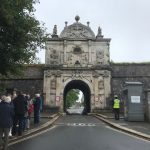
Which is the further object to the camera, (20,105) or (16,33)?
(16,33)

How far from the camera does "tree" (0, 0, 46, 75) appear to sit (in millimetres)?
14281

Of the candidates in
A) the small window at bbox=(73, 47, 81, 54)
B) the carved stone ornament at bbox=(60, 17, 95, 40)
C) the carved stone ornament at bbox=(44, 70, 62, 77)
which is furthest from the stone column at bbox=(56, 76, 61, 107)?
the carved stone ornament at bbox=(60, 17, 95, 40)

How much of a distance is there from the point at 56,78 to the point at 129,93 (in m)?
16.6

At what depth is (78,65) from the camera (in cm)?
3784

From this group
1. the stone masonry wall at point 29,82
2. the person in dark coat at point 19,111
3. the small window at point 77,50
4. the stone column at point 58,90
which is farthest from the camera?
the small window at point 77,50

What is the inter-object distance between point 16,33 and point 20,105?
3.90 metres

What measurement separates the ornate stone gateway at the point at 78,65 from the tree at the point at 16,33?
757 inches

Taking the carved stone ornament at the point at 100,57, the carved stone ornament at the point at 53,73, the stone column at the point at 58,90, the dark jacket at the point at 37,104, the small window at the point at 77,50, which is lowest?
the dark jacket at the point at 37,104

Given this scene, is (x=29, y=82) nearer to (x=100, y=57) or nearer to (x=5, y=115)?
(x=100, y=57)

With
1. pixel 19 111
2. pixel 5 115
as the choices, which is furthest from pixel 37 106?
pixel 5 115

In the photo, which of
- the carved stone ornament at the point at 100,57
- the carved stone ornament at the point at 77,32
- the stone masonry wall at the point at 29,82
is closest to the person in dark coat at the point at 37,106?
the stone masonry wall at the point at 29,82

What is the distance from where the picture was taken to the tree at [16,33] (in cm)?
1428

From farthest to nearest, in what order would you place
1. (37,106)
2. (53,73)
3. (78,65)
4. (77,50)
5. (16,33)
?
(77,50), (78,65), (53,73), (37,106), (16,33)

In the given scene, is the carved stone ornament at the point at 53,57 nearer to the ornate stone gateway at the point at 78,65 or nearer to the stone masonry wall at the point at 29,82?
the ornate stone gateway at the point at 78,65
